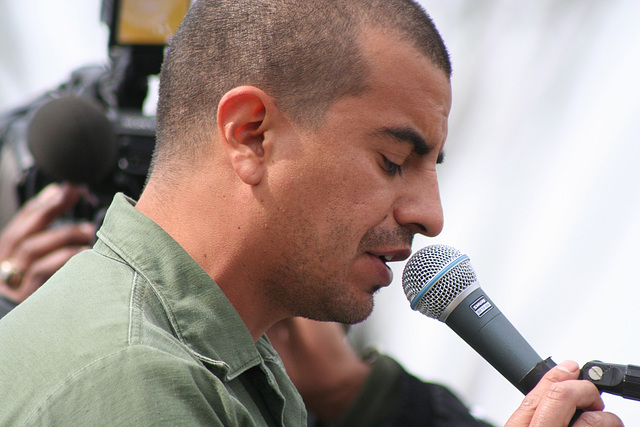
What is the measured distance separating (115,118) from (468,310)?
169 centimetres

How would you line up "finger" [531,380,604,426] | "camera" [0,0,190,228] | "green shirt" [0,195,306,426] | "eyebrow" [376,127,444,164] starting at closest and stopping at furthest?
"green shirt" [0,195,306,426] < "finger" [531,380,604,426] < "eyebrow" [376,127,444,164] < "camera" [0,0,190,228]

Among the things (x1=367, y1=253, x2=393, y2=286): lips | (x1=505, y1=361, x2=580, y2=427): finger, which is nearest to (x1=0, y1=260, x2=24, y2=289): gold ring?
(x1=367, y1=253, x2=393, y2=286): lips

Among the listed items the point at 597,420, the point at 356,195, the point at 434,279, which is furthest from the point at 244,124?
the point at 597,420

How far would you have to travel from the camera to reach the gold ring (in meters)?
2.43

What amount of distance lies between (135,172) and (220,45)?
41.6 inches

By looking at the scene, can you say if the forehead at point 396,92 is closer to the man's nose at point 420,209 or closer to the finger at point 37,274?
the man's nose at point 420,209

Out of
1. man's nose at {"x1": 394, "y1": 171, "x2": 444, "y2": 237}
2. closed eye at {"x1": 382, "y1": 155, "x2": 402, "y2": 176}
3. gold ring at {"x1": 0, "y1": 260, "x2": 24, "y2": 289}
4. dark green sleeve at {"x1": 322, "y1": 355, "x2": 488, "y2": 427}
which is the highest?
closed eye at {"x1": 382, "y1": 155, "x2": 402, "y2": 176}

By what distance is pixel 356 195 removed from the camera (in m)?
1.75

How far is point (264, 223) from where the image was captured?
172cm

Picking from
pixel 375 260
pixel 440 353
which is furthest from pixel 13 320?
pixel 440 353

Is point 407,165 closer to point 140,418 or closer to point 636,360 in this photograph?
point 140,418

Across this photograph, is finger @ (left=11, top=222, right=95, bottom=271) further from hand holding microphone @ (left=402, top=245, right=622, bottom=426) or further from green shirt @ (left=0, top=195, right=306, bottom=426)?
hand holding microphone @ (left=402, top=245, right=622, bottom=426)

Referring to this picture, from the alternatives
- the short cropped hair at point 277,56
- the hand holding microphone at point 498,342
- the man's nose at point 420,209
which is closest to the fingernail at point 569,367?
the hand holding microphone at point 498,342

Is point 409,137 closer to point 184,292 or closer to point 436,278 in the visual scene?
point 436,278
